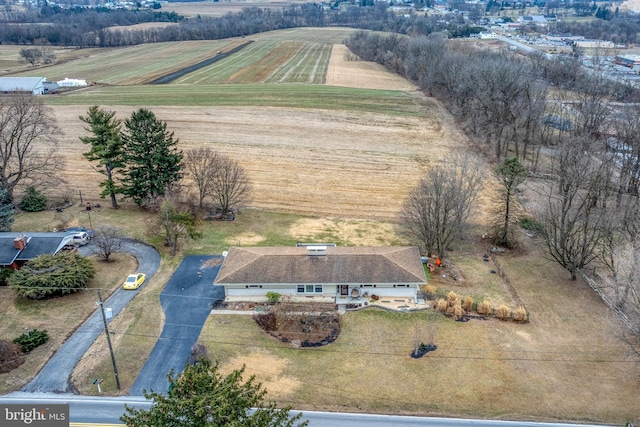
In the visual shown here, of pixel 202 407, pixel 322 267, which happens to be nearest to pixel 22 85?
pixel 322 267

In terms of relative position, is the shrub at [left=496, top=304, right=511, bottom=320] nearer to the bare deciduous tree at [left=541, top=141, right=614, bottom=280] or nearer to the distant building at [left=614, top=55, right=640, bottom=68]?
the bare deciduous tree at [left=541, top=141, right=614, bottom=280]

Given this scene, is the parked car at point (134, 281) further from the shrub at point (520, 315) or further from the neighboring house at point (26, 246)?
the shrub at point (520, 315)

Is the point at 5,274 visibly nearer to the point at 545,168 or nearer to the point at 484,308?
the point at 484,308

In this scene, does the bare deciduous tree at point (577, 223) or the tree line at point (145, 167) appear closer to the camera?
the bare deciduous tree at point (577, 223)

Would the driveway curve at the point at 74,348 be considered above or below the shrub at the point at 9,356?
below

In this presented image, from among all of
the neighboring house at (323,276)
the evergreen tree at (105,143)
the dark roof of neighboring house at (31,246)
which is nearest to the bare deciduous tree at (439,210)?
the neighboring house at (323,276)

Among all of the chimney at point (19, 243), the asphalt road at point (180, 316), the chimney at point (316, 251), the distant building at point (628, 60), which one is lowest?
the asphalt road at point (180, 316)
